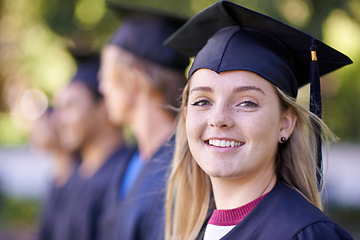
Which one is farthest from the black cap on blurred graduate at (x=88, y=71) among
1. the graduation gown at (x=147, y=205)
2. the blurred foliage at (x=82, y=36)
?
the graduation gown at (x=147, y=205)

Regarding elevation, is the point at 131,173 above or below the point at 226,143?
below

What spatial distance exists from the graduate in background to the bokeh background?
38 cm

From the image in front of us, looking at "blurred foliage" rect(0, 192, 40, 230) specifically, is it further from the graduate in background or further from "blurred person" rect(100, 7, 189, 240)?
"blurred person" rect(100, 7, 189, 240)

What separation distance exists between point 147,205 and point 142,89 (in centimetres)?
86

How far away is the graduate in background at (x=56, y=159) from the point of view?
6.92 metres

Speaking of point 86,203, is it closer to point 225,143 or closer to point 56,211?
point 56,211

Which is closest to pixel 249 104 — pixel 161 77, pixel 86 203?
pixel 161 77

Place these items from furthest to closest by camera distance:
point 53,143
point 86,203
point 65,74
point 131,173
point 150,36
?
point 65,74, point 53,143, point 86,203, point 131,173, point 150,36

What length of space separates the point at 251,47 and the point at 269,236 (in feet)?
2.52

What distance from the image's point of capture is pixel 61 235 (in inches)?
235

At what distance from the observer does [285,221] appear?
2.06m

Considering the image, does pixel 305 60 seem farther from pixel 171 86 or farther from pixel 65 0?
pixel 65 0

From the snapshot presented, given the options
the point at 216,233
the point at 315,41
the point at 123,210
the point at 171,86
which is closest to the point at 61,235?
the point at 123,210

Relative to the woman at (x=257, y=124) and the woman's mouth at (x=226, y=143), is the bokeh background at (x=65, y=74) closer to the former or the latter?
the woman at (x=257, y=124)
